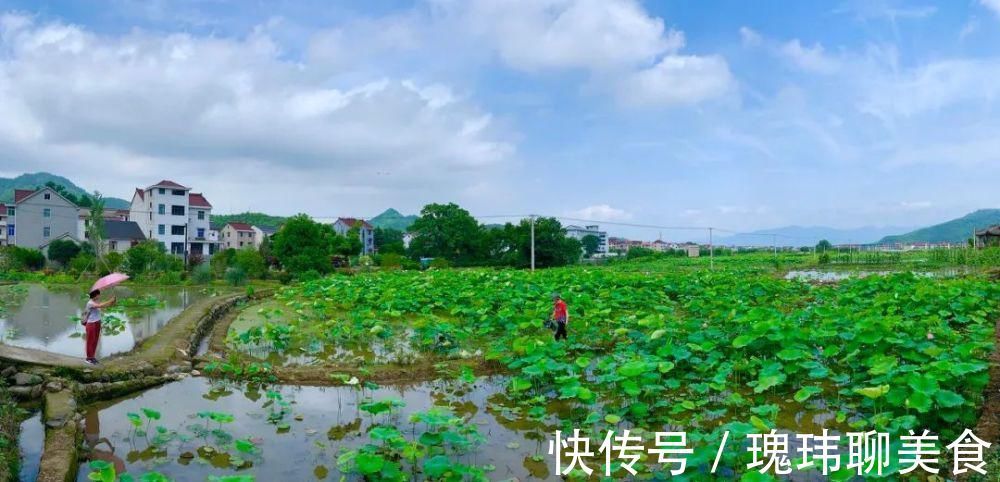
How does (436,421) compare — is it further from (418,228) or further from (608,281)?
(418,228)

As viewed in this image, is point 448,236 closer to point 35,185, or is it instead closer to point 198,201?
point 198,201

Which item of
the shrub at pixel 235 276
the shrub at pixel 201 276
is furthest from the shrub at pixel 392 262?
the shrub at pixel 201 276

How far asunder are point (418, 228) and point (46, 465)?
43.2m

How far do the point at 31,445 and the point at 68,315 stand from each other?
1281cm

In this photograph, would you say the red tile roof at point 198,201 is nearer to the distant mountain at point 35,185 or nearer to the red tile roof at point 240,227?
the red tile roof at point 240,227

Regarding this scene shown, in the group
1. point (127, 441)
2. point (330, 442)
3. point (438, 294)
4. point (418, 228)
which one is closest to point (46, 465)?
point (127, 441)

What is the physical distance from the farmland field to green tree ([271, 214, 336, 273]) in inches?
645

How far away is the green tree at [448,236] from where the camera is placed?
153 feet

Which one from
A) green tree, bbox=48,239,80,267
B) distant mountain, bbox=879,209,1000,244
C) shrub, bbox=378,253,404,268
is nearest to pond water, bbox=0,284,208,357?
shrub, bbox=378,253,404,268

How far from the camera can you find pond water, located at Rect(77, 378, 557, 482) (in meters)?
5.46

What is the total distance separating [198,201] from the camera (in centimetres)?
4816

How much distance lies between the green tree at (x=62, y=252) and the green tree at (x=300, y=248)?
1776 centimetres

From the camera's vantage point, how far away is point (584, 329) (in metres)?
11.5

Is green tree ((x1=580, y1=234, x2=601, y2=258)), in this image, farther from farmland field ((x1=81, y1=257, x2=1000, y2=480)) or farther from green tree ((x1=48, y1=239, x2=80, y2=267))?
farmland field ((x1=81, y1=257, x2=1000, y2=480))
